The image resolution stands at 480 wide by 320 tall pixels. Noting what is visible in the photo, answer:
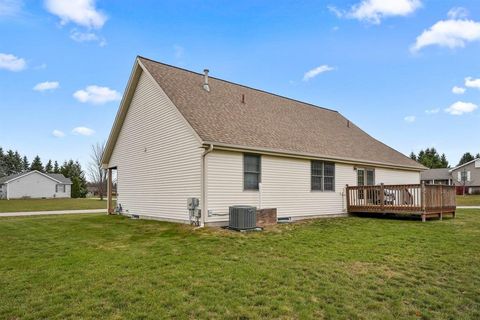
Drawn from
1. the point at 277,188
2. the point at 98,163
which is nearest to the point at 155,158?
the point at 277,188

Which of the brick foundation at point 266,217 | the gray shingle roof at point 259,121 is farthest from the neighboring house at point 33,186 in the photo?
the brick foundation at point 266,217

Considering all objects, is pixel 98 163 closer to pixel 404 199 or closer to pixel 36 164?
pixel 36 164

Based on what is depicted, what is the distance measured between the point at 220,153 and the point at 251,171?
60.5 inches

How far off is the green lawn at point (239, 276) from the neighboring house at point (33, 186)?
49.2m

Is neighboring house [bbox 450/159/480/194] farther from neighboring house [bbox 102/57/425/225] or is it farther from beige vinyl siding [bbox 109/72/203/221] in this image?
beige vinyl siding [bbox 109/72/203/221]

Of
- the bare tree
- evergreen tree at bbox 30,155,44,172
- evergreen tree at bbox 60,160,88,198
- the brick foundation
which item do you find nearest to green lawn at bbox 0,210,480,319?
the brick foundation

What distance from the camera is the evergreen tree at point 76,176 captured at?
187ft

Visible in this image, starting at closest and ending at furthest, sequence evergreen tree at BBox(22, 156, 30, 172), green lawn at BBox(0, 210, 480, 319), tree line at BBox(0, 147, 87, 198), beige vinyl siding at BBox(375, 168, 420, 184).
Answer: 1. green lawn at BBox(0, 210, 480, 319)
2. beige vinyl siding at BBox(375, 168, 420, 184)
3. tree line at BBox(0, 147, 87, 198)
4. evergreen tree at BBox(22, 156, 30, 172)

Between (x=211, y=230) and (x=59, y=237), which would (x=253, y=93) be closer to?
(x=211, y=230)

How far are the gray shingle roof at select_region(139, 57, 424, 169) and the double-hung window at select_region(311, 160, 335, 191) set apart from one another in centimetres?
53

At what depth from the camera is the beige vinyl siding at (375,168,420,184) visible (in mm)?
18156

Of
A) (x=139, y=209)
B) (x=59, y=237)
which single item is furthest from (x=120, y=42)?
(x=59, y=237)

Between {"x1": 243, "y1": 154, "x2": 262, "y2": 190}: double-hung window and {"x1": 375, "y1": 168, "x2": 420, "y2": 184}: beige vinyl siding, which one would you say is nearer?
{"x1": 243, "y1": 154, "x2": 262, "y2": 190}: double-hung window

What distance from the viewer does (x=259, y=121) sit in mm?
14773
